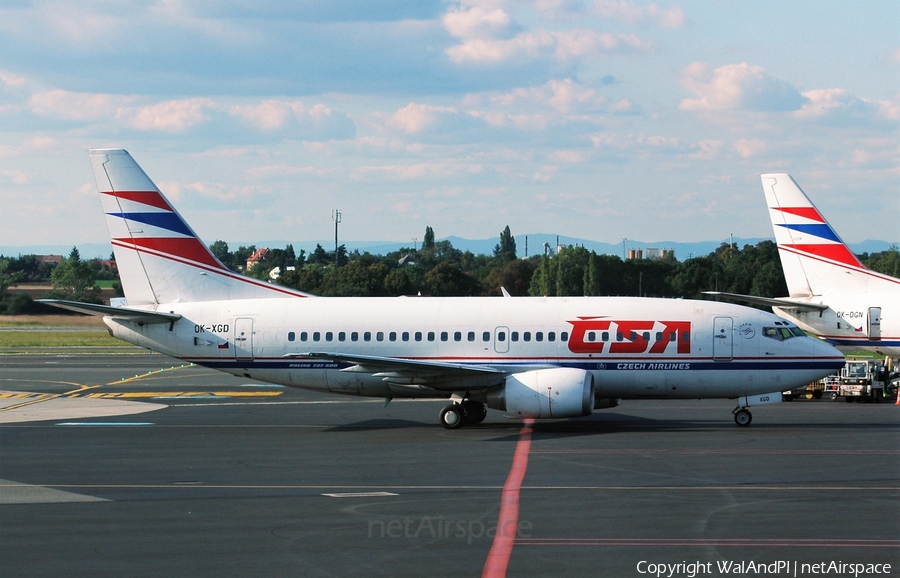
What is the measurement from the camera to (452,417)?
29.4 metres

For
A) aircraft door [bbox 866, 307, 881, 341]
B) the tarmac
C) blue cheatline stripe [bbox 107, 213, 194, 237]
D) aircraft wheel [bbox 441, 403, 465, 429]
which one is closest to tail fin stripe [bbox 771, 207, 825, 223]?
aircraft door [bbox 866, 307, 881, 341]

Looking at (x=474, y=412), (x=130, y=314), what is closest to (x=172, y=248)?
(x=130, y=314)

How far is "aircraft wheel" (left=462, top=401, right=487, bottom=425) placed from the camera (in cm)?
2997

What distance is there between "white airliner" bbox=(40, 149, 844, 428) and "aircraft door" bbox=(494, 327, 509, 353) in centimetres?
3

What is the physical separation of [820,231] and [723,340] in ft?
50.4

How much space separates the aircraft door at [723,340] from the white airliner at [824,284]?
990 cm

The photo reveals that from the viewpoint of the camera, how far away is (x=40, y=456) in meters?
24.0

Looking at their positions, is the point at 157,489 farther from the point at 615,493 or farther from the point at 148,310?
the point at 148,310

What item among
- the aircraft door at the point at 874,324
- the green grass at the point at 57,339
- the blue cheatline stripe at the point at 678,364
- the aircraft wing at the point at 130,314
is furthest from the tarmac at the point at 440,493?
the green grass at the point at 57,339

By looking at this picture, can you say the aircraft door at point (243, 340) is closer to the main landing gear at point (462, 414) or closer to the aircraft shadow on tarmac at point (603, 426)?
the aircraft shadow on tarmac at point (603, 426)

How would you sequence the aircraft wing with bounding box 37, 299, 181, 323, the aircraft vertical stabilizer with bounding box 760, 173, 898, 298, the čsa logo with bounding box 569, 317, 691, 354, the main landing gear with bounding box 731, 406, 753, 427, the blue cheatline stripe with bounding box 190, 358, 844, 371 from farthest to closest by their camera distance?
the aircraft vertical stabilizer with bounding box 760, 173, 898, 298
the aircraft wing with bounding box 37, 299, 181, 323
the main landing gear with bounding box 731, 406, 753, 427
the čsa logo with bounding box 569, 317, 691, 354
the blue cheatline stripe with bounding box 190, 358, 844, 371

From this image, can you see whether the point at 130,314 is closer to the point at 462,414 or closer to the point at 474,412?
the point at 462,414

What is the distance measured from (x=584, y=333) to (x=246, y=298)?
36.0 ft

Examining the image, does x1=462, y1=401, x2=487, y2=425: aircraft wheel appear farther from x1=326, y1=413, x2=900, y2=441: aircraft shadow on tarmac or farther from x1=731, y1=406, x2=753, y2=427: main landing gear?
x1=731, y1=406, x2=753, y2=427: main landing gear
